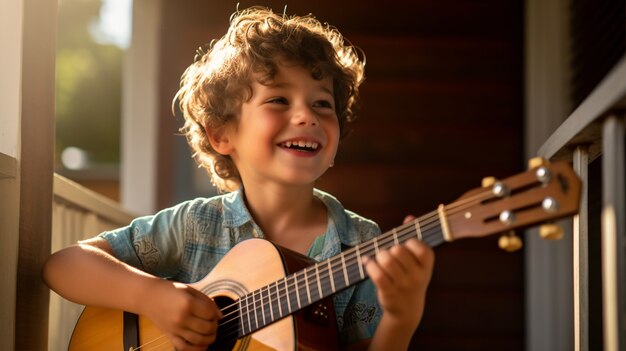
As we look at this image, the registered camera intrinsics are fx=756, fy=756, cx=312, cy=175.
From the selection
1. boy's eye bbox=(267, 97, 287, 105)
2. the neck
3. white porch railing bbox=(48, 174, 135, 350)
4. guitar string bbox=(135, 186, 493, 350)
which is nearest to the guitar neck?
guitar string bbox=(135, 186, 493, 350)

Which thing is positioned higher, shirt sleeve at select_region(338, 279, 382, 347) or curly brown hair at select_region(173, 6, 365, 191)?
curly brown hair at select_region(173, 6, 365, 191)

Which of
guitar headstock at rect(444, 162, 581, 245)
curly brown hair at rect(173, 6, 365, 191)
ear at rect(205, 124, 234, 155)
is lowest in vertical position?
guitar headstock at rect(444, 162, 581, 245)

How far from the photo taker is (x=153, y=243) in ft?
6.49

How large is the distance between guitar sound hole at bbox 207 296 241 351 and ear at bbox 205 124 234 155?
60 centimetres

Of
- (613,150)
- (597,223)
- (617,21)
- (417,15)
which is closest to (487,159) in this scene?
(417,15)

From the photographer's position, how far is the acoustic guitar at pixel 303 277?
1215 mm

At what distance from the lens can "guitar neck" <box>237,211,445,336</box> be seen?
4.45 ft

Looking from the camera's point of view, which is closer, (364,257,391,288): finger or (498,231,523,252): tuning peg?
(498,231,523,252): tuning peg

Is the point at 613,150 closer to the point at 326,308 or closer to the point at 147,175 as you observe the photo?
the point at 326,308

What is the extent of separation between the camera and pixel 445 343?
3658 mm

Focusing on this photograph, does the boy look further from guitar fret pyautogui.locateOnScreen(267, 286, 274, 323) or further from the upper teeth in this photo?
guitar fret pyautogui.locateOnScreen(267, 286, 274, 323)

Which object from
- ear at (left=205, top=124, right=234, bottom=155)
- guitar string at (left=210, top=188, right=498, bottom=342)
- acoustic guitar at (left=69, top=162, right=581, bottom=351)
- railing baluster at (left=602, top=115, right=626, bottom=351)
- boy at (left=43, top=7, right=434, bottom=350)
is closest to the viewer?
railing baluster at (left=602, top=115, right=626, bottom=351)

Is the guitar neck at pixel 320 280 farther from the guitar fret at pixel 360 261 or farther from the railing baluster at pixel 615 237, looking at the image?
the railing baluster at pixel 615 237

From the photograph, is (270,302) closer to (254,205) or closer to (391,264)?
(391,264)
